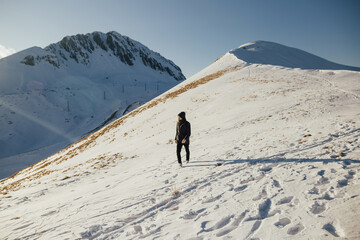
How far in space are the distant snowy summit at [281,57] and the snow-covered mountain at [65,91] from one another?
39516mm

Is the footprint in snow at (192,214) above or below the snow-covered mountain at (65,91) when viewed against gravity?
below

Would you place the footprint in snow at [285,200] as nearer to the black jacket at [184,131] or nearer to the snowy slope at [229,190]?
the snowy slope at [229,190]

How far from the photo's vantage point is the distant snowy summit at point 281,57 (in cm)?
3528

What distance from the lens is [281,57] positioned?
38.2 metres

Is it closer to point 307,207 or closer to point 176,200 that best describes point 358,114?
point 307,207

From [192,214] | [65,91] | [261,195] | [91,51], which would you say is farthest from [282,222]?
[91,51]

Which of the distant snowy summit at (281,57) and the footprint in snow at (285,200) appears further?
the distant snowy summit at (281,57)

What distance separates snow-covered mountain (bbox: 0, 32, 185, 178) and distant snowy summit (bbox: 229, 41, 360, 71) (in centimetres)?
3952

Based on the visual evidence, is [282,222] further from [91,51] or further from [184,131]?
[91,51]

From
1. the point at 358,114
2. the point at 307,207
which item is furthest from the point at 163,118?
the point at 307,207

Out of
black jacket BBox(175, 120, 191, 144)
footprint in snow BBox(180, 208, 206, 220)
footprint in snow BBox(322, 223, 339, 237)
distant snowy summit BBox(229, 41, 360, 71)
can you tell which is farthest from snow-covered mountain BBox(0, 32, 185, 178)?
footprint in snow BBox(322, 223, 339, 237)

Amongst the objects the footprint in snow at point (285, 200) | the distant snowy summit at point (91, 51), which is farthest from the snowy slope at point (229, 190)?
the distant snowy summit at point (91, 51)

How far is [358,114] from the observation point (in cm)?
960

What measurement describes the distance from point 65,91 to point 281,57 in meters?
96.1
